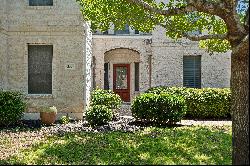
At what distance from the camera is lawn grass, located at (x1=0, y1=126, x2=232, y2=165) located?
8.12 meters

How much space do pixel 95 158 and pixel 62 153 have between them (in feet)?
3.31

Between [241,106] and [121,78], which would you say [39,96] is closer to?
[241,106]

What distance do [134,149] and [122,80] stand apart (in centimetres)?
1501

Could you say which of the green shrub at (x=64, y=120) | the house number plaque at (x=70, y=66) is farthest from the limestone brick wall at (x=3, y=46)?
the green shrub at (x=64, y=120)

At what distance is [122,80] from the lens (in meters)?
24.1

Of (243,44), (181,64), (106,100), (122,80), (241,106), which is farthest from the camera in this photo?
(122,80)

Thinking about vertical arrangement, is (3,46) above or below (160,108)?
above

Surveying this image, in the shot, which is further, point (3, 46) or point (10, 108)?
point (3, 46)

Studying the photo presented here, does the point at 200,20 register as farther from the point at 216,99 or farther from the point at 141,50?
the point at 141,50

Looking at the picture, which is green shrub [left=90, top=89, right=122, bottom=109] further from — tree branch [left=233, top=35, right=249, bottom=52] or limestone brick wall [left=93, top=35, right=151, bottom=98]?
tree branch [left=233, top=35, right=249, bottom=52]

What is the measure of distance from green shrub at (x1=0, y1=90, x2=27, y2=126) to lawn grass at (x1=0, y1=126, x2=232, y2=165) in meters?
2.85

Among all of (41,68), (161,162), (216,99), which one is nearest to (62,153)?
(161,162)

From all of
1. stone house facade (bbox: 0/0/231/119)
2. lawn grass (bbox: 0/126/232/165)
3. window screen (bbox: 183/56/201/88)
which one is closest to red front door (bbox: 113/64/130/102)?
window screen (bbox: 183/56/201/88)

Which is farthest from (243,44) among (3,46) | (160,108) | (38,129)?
(3,46)
